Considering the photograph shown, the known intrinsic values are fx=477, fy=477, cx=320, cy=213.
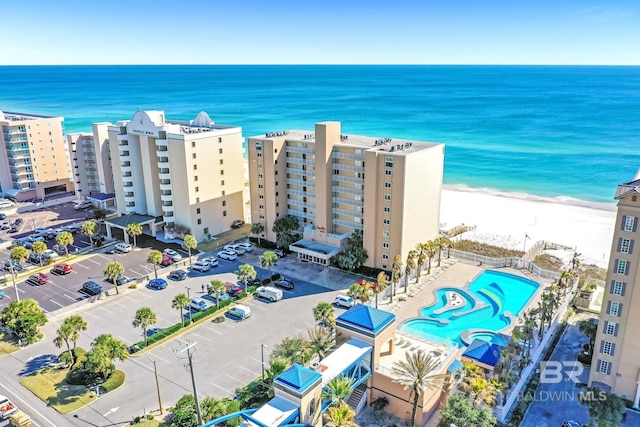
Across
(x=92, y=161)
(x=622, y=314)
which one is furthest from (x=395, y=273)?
(x=92, y=161)

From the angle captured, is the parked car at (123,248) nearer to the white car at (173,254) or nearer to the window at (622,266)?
the white car at (173,254)

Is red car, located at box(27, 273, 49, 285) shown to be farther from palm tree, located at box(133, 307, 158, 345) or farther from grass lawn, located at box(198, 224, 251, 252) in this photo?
palm tree, located at box(133, 307, 158, 345)

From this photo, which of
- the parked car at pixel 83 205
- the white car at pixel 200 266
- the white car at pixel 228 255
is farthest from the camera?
the parked car at pixel 83 205

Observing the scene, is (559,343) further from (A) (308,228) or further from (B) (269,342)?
(A) (308,228)

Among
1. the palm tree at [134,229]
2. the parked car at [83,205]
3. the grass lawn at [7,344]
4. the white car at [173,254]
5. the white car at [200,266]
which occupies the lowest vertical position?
the grass lawn at [7,344]

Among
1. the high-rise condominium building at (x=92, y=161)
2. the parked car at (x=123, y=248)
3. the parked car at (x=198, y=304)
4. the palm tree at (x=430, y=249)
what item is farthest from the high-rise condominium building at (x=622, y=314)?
the high-rise condominium building at (x=92, y=161)

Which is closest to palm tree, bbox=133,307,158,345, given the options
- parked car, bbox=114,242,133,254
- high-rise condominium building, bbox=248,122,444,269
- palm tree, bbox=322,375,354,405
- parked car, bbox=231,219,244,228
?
palm tree, bbox=322,375,354,405

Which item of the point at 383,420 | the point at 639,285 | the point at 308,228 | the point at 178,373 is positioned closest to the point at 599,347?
the point at 639,285
